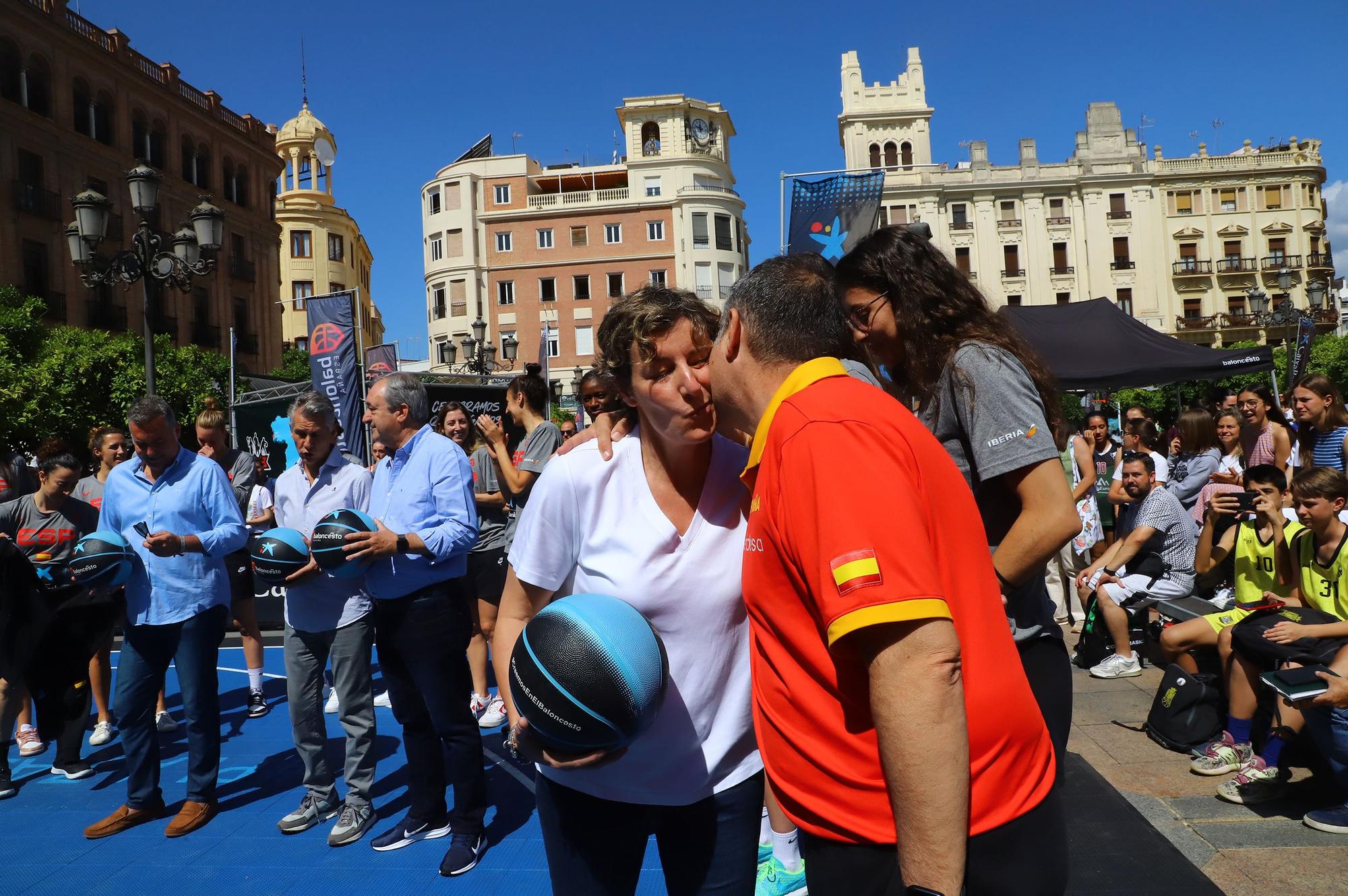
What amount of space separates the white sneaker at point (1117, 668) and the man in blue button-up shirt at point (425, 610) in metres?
4.93

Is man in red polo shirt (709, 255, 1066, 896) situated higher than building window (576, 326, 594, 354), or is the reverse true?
building window (576, 326, 594, 354)

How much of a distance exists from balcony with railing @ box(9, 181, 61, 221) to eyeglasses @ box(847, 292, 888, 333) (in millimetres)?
36032

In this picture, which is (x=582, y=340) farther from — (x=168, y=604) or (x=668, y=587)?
(x=668, y=587)

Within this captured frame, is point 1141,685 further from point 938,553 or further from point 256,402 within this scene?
point 256,402

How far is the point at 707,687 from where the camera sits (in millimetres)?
2400

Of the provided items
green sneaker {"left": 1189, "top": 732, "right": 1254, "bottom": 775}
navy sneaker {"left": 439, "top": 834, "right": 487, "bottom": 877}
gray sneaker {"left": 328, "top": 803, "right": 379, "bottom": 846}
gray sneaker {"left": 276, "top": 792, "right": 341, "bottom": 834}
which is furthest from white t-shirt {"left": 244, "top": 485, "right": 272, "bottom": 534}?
green sneaker {"left": 1189, "top": 732, "right": 1254, "bottom": 775}

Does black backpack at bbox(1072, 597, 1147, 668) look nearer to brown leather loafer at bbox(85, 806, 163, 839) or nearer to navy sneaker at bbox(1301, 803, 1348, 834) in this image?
navy sneaker at bbox(1301, 803, 1348, 834)

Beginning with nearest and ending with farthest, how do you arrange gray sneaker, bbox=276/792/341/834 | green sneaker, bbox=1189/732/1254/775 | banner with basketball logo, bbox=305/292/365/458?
1. gray sneaker, bbox=276/792/341/834
2. green sneaker, bbox=1189/732/1254/775
3. banner with basketball logo, bbox=305/292/365/458

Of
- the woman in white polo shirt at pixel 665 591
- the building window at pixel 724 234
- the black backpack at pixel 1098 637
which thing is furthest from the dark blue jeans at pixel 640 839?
the building window at pixel 724 234

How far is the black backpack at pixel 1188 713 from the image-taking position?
5418 mm

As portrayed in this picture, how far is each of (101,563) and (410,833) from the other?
209 cm

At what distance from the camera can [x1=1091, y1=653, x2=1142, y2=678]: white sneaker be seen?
7.21 meters

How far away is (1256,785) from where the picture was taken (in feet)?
15.3

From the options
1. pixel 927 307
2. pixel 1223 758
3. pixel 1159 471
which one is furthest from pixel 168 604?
pixel 1159 471
